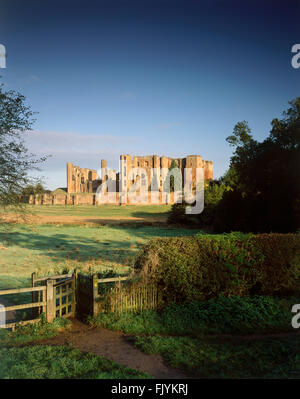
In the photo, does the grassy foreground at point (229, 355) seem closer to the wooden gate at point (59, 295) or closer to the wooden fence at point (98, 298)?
the wooden fence at point (98, 298)

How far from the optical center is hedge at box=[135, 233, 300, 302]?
867 cm

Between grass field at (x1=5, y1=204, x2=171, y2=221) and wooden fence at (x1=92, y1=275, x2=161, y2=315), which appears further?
grass field at (x1=5, y1=204, x2=171, y2=221)

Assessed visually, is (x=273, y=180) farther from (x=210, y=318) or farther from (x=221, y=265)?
(x=210, y=318)

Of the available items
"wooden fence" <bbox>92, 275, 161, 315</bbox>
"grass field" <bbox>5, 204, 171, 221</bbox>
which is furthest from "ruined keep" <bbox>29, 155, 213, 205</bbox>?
Result: "wooden fence" <bbox>92, 275, 161, 315</bbox>

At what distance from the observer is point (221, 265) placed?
9.07 metres

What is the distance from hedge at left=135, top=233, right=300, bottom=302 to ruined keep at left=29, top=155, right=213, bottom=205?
234 ft

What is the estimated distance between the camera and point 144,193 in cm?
8775

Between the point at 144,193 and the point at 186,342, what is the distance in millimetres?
81179

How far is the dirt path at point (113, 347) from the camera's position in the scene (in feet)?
18.7

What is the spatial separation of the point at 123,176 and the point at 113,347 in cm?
8445

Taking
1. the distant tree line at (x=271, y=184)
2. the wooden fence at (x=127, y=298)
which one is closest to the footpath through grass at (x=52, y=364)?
the wooden fence at (x=127, y=298)

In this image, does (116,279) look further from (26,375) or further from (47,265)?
(47,265)

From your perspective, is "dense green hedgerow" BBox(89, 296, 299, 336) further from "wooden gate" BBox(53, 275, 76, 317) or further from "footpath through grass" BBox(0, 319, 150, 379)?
"footpath through grass" BBox(0, 319, 150, 379)

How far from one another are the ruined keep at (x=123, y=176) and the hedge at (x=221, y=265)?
2806 inches
